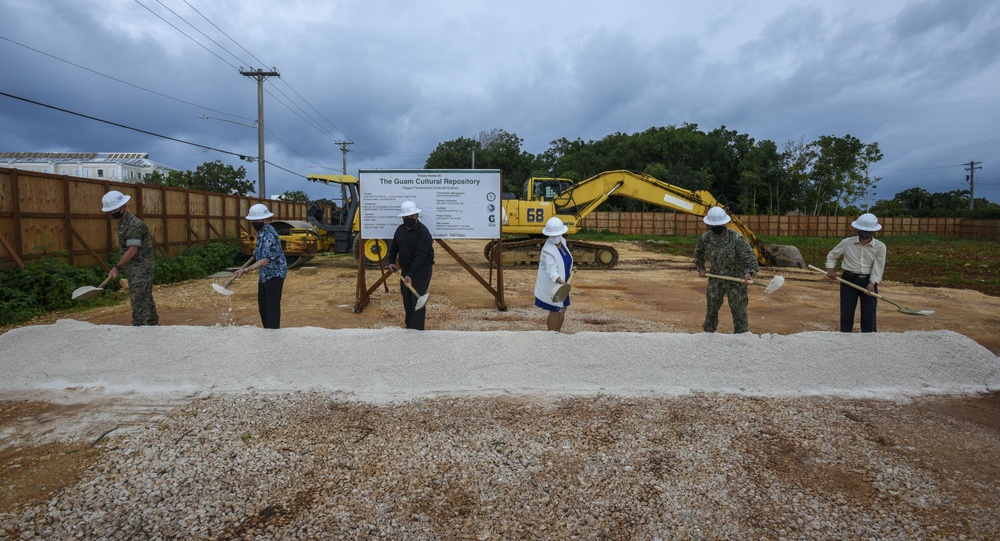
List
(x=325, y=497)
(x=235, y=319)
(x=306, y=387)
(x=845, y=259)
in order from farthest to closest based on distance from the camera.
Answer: (x=235, y=319)
(x=845, y=259)
(x=306, y=387)
(x=325, y=497)

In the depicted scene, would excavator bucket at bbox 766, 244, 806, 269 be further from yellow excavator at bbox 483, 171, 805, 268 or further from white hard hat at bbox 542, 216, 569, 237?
white hard hat at bbox 542, 216, 569, 237

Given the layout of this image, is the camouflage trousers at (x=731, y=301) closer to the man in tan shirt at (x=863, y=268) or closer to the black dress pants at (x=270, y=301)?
the man in tan shirt at (x=863, y=268)

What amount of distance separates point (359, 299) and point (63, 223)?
632 cm

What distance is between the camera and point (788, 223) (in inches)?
1441

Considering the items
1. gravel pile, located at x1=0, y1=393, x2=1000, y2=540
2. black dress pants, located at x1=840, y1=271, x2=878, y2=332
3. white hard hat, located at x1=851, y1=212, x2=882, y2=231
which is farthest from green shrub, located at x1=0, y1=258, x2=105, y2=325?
white hard hat, located at x1=851, y1=212, x2=882, y2=231

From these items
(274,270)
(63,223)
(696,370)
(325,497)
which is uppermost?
(63,223)

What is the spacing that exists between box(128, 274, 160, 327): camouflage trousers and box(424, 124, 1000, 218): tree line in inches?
1311

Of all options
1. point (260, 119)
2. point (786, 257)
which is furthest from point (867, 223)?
point (260, 119)

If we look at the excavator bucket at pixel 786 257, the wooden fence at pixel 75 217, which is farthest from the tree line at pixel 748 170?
the wooden fence at pixel 75 217

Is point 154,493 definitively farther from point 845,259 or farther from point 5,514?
point 845,259

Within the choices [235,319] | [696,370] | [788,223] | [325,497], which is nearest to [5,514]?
[325,497]

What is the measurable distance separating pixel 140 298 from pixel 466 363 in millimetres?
3869

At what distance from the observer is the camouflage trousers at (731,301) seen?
18.8 feet

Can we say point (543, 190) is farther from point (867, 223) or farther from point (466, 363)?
point (466, 363)
